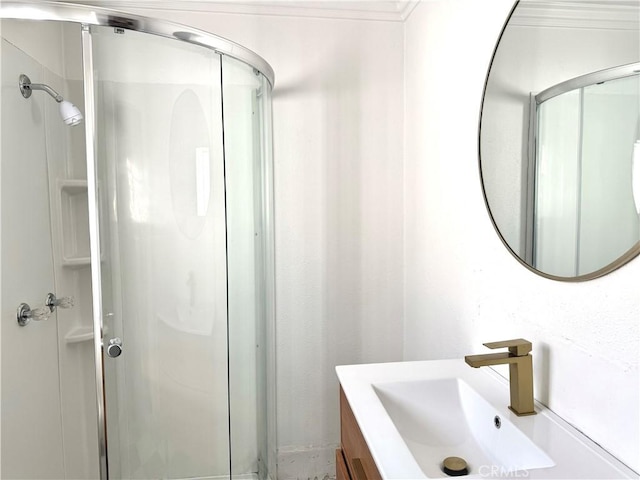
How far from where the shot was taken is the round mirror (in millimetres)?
909

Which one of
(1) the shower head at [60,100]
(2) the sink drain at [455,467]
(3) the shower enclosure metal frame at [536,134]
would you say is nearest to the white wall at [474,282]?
(3) the shower enclosure metal frame at [536,134]

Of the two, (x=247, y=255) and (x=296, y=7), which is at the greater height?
(x=296, y=7)

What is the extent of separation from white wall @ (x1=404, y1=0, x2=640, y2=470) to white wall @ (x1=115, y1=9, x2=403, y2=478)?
0.36ft

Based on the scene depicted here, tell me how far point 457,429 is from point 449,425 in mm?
23

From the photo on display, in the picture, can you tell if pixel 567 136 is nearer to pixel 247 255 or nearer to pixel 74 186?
pixel 247 255

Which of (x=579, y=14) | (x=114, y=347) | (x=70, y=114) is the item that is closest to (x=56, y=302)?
(x=114, y=347)

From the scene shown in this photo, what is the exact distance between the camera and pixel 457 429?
1.28 meters

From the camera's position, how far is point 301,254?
227 cm

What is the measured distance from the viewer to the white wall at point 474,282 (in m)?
0.96

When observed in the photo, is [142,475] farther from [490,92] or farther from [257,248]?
[490,92]

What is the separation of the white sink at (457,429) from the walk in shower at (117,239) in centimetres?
64

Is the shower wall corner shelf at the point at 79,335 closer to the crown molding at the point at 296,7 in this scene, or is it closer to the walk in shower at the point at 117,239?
the walk in shower at the point at 117,239

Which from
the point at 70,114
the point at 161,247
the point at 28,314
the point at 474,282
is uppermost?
the point at 70,114

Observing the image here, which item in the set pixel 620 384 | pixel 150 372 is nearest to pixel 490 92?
pixel 620 384
